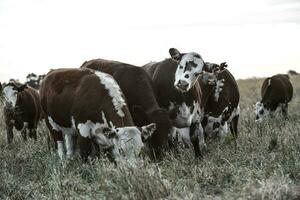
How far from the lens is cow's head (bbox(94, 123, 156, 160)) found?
23.3ft

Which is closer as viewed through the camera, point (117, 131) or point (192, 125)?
point (117, 131)

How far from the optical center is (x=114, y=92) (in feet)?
26.4

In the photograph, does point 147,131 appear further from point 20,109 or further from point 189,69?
point 20,109

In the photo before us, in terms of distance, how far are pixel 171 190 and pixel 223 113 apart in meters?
6.20

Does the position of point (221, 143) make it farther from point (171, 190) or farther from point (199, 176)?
point (171, 190)

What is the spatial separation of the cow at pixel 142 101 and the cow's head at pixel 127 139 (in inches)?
24.1

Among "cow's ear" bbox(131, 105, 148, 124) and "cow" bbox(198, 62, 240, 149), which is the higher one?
"cow's ear" bbox(131, 105, 148, 124)

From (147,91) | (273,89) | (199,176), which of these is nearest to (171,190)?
(199,176)

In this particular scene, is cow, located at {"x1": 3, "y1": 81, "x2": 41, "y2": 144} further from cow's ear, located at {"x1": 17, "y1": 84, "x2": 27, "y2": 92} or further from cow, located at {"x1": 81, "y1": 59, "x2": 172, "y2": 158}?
cow, located at {"x1": 81, "y1": 59, "x2": 172, "y2": 158}

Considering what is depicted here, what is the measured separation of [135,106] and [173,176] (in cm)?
188

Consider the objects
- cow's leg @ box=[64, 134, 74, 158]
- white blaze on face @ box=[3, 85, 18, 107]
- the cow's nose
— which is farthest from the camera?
white blaze on face @ box=[3, 85, 18, 107]

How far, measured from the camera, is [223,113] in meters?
11.9

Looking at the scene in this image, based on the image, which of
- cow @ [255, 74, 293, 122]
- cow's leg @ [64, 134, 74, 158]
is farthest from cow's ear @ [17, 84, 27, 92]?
cow @ [255, 74, 293, 122]

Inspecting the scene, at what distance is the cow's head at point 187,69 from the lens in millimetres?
8727
